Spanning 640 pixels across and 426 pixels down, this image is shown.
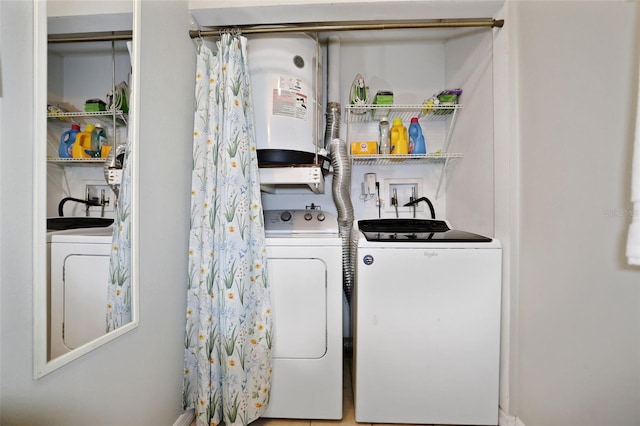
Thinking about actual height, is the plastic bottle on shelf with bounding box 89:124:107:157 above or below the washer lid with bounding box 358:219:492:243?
above

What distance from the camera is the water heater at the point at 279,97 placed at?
1436mm

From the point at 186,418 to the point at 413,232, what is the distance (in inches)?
66.4

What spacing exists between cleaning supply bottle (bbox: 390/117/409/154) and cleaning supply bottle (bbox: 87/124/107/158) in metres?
1.63

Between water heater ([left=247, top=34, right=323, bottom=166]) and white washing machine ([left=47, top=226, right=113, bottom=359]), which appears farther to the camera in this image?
water heater ([left=247, top=34, right=323, bottom=166])

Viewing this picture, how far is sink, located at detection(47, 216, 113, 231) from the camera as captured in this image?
715mm

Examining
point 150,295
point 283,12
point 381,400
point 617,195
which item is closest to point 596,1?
point 617,195

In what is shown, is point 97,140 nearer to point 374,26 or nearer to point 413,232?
point 374,26

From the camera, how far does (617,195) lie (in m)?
0.86

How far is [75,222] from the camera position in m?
0.79

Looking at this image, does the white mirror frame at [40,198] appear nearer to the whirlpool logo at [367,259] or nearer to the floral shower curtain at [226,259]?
the floral shower curtain at [226,259]

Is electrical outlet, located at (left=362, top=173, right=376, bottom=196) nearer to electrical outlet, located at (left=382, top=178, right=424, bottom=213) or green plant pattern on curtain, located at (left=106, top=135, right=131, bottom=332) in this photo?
electrical outlet, located at (left=382, top=178, right=424, bottom=213)

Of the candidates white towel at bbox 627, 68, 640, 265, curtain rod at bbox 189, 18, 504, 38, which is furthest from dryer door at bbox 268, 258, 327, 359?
curtain rod at bbox 189, 18, 504, 38

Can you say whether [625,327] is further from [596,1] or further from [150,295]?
[150,295]

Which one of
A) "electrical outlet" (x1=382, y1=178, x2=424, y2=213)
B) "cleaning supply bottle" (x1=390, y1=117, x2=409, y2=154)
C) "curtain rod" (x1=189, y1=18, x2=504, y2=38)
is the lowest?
"electrical outlet" (x1=382, y1=178, x2=424, y2=213)
